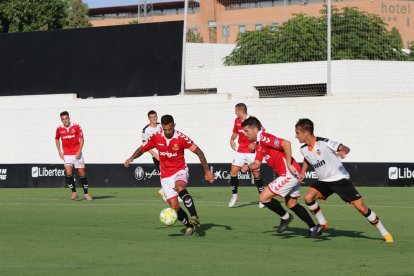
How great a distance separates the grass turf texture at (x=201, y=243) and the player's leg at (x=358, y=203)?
20 cm

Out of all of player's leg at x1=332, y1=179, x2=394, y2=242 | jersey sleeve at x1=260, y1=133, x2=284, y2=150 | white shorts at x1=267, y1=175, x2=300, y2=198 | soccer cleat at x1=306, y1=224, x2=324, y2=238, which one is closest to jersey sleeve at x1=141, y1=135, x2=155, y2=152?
jersey sleeve at x1=260, y1=133, x2=284, y2=150

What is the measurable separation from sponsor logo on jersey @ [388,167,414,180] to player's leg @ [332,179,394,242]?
16.8m

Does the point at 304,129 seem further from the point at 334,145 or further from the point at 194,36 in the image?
the point at 194,36

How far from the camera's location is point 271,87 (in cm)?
3869

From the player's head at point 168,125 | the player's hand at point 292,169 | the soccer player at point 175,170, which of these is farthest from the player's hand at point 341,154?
the player's head at point 168,125

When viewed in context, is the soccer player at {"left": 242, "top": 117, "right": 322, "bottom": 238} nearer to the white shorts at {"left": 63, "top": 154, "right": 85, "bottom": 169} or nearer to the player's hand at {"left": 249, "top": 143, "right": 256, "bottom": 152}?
the player's hand at {"left": 249, "top": 143, "right": 256, "bottom": 152}

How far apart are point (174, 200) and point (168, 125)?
1.27m

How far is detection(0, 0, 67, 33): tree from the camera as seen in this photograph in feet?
235

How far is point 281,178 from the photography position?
48.0 ft

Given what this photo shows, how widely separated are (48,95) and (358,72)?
45.0 ft

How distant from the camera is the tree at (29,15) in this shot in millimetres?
71562

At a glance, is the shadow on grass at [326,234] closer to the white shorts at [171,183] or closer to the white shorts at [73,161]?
the white shorts at [171,183]

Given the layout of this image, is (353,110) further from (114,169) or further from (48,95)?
(48,95)

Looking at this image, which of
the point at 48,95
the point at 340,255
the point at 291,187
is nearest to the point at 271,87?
the point at 48,95
